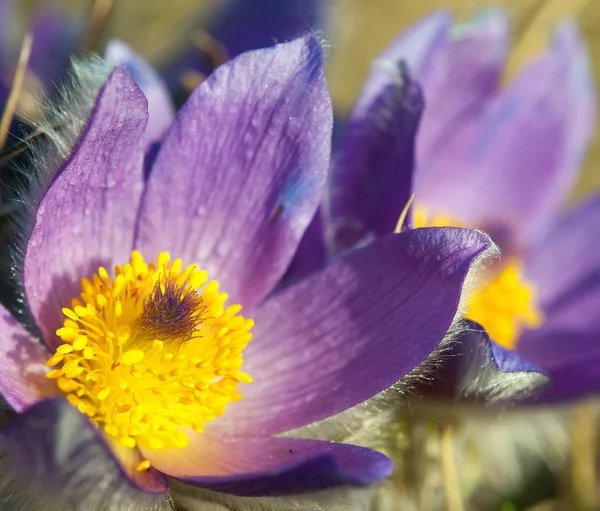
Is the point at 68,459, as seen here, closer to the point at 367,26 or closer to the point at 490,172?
the point at 490,172

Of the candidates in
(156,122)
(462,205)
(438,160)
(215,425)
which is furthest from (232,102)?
(462,205)

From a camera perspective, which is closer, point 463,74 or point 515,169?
point 463,74

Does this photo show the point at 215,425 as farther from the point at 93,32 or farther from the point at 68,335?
the point at 93,32

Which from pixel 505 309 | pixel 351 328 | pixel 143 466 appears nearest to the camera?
pixel 143 466

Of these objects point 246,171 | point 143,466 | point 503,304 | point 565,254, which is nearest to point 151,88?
point 246,171

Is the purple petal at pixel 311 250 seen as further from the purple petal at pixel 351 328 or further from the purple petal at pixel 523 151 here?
the purple petal at pixel 523 151
